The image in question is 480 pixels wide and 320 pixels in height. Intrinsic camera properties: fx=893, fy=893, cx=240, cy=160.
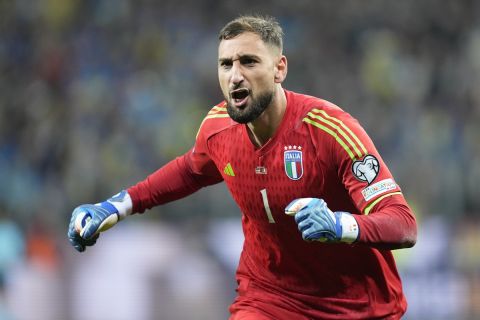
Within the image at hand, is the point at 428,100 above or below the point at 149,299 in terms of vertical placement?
above

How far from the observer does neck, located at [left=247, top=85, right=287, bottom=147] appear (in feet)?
14.8

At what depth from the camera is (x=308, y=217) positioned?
3723 mm

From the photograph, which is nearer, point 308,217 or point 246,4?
point 308,217

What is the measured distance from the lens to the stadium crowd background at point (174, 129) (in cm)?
862

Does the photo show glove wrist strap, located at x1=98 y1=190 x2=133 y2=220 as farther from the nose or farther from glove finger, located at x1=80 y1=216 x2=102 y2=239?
the nose

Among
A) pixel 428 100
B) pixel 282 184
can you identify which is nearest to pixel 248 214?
pixel 282 184

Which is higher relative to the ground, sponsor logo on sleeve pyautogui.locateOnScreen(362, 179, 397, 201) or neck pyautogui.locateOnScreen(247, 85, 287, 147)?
neck pyautogui.locateOnScreen(247, 85, 287, 147)

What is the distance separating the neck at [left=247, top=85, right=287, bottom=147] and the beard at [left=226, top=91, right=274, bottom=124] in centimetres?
7

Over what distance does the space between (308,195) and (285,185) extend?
130 millimetres

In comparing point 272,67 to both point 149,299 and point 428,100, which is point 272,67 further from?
point 428,100

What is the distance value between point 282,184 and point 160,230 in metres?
4.40

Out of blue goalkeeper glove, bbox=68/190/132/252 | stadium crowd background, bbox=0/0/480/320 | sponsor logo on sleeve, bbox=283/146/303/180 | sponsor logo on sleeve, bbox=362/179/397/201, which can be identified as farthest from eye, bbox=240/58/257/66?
stadium crowd background, bbox=0/0/480/320

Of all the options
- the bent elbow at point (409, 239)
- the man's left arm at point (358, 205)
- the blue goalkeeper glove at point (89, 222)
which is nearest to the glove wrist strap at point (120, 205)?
the blue goalkeeper glove at point (89, 222)

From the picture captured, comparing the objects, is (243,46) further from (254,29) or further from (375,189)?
(375,189)
